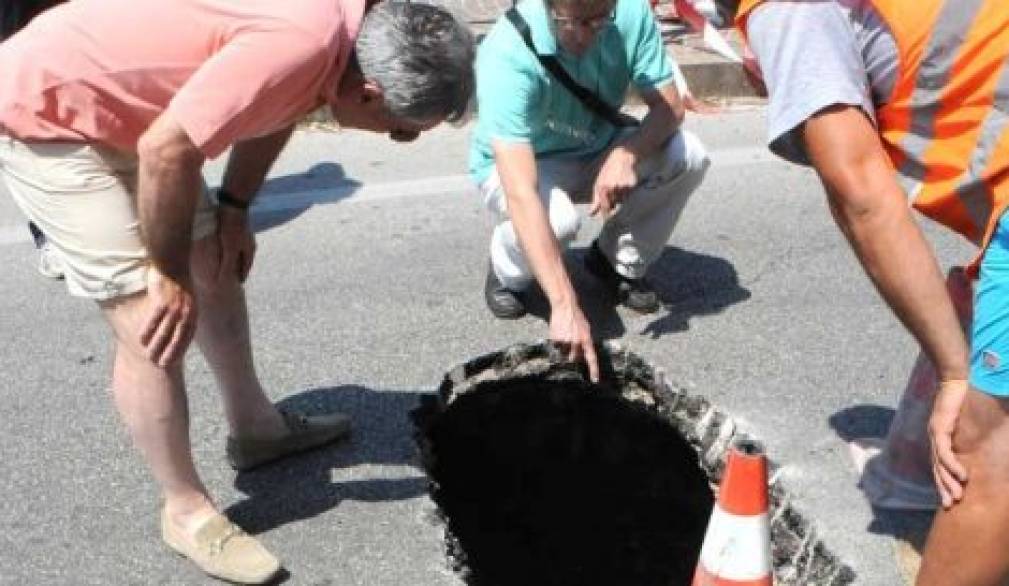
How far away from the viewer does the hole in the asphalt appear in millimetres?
3385

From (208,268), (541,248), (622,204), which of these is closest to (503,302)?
(622,204)

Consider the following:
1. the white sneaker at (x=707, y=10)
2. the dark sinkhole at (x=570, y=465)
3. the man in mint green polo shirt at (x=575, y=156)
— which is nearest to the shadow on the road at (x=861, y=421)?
the dark sinkhole at (x=570, y=465)

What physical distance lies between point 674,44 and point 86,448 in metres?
4.32

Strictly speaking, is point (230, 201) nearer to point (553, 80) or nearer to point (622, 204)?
point (553, 80)

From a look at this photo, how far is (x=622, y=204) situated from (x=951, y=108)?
1820mm

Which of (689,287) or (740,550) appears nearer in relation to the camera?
(740,550)

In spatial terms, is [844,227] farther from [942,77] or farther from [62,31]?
[62,31]

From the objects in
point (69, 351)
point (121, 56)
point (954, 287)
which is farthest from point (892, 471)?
point (69, 351)

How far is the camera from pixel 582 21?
10.8ft

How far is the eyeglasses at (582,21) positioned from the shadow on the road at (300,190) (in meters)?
1.73

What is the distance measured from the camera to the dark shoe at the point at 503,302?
394cm

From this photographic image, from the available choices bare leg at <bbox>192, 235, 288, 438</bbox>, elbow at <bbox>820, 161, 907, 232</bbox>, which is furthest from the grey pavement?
elbow at <bbox>820, 161, 907, 232</bbox>

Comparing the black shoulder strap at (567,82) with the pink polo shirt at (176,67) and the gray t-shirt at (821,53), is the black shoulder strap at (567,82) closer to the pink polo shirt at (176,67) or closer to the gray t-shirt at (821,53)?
the pink polo shirt at (176,67)

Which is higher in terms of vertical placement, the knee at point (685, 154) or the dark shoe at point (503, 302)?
the knee at point (685, 154)
